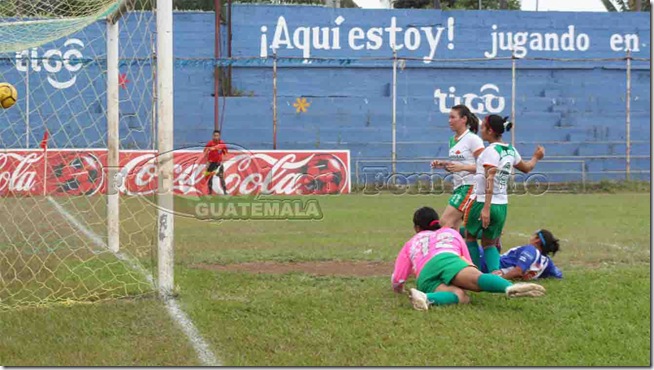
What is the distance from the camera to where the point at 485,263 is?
332 inches

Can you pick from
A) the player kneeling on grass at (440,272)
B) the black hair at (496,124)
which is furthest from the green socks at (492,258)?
the black hair at (496,124)

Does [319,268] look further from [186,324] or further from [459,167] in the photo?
[186,324]

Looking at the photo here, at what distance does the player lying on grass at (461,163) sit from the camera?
845 centimetres

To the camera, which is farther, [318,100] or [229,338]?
[318,100]

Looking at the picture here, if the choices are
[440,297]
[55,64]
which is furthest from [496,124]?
[55,64]

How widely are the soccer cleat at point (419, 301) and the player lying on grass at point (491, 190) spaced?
144cm

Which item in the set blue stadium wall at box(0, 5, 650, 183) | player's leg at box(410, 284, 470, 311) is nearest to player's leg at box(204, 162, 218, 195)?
blue stadium wall at box(0, 5, 650, 183)

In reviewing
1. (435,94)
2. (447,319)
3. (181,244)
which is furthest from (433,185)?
(447,319)

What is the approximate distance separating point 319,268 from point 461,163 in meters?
1.93

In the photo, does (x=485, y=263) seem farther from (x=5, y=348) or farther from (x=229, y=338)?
(x=5, y=348)

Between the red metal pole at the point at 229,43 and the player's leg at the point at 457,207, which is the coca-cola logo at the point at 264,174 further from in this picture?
the player's leg at the point at 457,207

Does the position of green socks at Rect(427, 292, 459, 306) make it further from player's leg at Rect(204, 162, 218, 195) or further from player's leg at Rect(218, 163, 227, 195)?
player's leg at Rect(204, 162, 218, 195)

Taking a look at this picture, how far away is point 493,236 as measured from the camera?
27.1ft

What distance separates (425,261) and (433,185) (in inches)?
710
